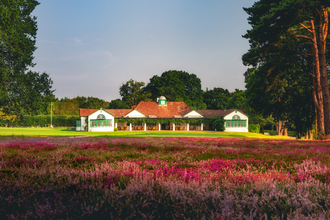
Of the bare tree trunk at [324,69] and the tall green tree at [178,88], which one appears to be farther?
the tall green tree at [178,88]

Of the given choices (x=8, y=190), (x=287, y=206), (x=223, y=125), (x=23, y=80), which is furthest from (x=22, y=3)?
(x=223, y=125)

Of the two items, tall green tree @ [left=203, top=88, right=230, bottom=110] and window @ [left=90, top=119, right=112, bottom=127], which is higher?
tall green tree @ [left=203, top=88, right=230, bottom=110]

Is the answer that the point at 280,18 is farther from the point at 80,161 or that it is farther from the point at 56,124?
the point at 56,124

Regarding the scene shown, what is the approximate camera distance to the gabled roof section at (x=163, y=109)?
67.2 m

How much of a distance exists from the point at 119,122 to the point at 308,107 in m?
46.7

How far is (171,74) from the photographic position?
292ft

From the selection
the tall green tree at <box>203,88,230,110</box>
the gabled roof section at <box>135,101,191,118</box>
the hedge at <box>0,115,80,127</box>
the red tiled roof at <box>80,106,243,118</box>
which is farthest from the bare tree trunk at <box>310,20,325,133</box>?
the hedge at <box>0,115,80,127</box>

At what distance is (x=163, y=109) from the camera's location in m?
69.2

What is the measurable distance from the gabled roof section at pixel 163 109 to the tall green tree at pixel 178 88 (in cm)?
1179

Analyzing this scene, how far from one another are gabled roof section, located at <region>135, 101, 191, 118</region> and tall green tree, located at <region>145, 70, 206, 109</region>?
1179 cm

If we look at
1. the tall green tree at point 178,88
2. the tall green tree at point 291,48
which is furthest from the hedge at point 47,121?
the tall green tree at point 291,48

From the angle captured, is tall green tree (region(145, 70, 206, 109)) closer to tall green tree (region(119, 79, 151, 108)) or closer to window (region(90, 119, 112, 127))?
tall green tree (region(119, 79, 151, 108))

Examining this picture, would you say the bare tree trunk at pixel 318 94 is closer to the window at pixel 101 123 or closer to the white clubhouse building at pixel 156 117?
the white clubhouse building at pixel 156 117

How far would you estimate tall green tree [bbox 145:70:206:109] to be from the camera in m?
83.4
